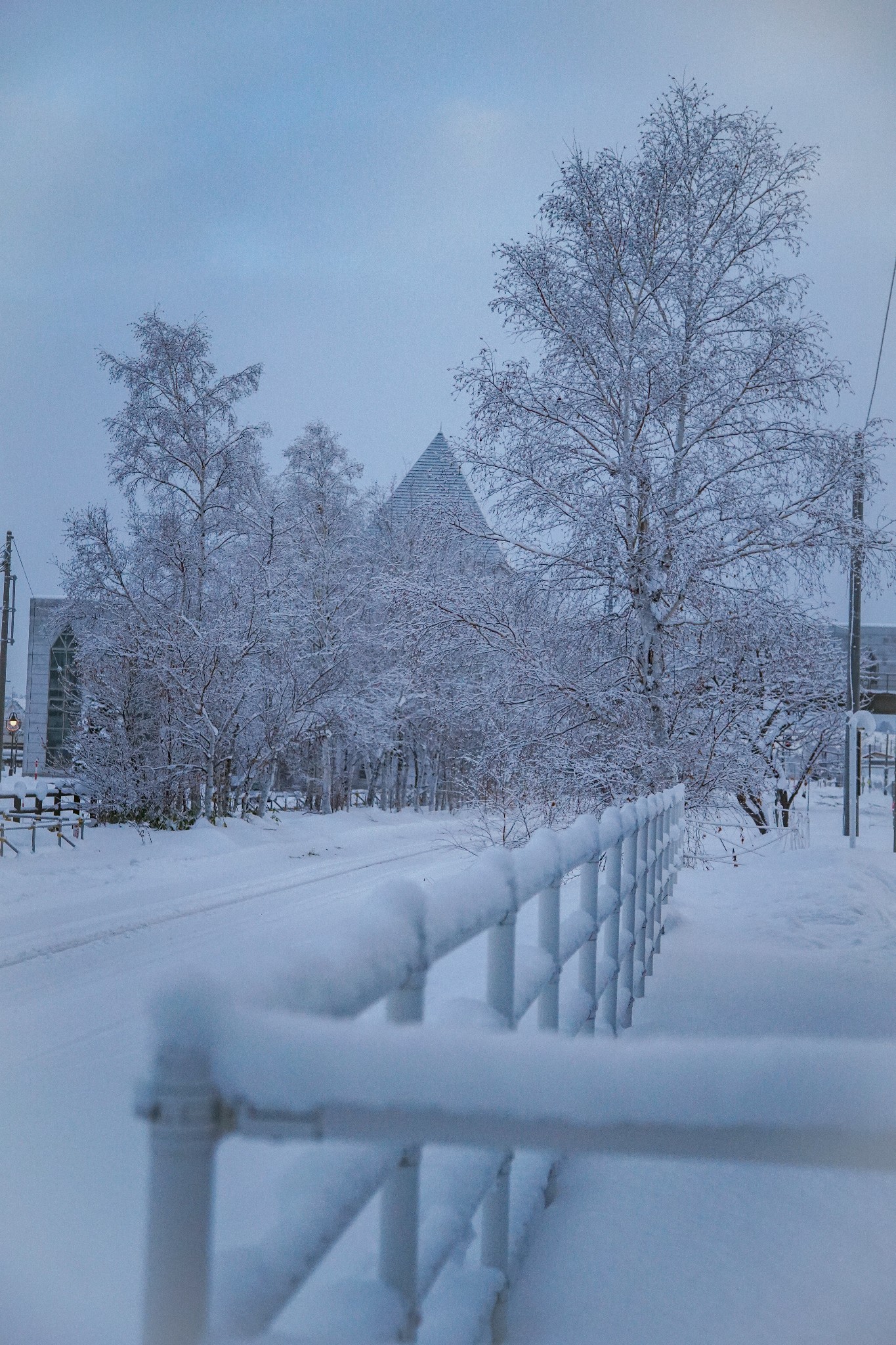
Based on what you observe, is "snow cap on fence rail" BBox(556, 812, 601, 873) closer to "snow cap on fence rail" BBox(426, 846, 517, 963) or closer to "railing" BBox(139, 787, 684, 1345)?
"snow cap on fence rail" BBox(426, 846, 517, 963)

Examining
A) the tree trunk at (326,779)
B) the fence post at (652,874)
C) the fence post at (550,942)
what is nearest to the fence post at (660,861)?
the fence post at (652,874)

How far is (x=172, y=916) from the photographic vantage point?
9484mm

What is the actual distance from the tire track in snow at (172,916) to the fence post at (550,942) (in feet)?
18.2

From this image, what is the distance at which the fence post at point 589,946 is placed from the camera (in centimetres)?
359

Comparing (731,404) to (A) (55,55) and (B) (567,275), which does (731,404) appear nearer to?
(B) (567,275)

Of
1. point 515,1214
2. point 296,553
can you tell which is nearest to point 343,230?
point 296,553

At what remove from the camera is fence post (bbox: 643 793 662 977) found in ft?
20.4

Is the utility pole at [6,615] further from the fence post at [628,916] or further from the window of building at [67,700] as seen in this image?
the fence post at [628,916]

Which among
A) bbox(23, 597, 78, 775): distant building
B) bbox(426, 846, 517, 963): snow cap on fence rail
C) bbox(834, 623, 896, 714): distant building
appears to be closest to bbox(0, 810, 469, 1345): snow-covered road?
bbox(426, 846, 517, 963): snow cap on fence rail

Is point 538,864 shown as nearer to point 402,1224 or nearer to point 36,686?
point 402,1224

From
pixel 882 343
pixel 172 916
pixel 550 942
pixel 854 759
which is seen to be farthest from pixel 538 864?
pixel 854 759

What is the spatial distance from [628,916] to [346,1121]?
4.29 meters

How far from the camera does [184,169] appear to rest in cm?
4816

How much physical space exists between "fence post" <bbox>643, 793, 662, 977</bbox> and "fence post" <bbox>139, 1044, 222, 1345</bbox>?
5.36m
